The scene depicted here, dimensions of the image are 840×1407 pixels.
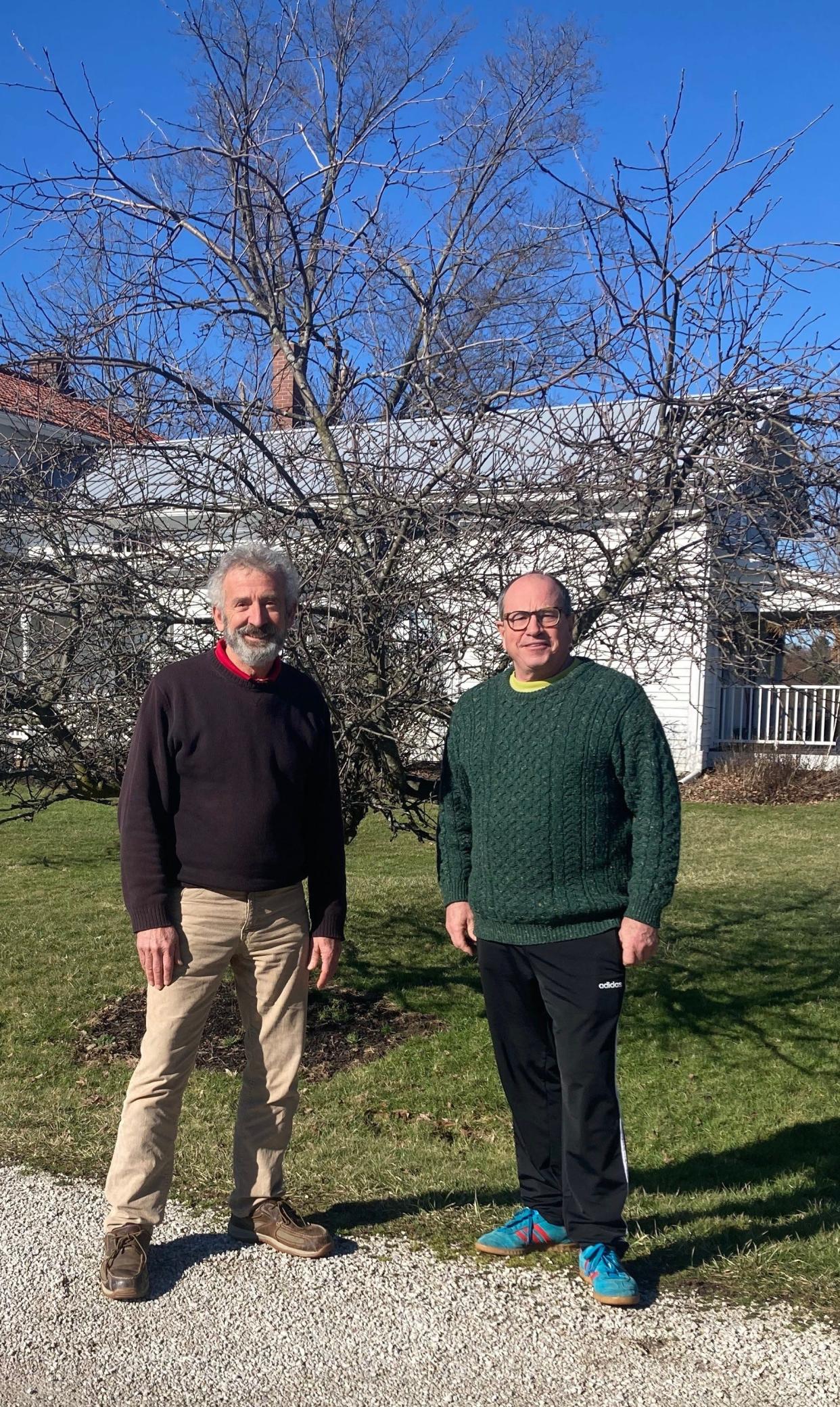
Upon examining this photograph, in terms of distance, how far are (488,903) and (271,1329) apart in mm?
1215

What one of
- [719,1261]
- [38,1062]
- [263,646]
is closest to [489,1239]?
[719,1261]

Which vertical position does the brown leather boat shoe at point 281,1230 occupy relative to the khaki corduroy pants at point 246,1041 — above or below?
below

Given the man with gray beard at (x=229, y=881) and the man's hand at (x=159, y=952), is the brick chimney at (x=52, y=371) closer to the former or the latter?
the man with gray beard at (x=229, y=881)

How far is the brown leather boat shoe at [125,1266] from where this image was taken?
3.17m

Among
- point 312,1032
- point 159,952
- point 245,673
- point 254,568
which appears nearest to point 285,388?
point 254,568

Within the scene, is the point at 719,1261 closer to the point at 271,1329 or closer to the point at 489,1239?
the point at 489,1239

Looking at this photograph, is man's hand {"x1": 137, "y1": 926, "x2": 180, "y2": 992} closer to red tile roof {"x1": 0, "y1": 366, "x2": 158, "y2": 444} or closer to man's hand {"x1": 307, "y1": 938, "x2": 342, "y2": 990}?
man's hand {"x1": 307, "y1": 938, "x2": 342, "y2": 990}

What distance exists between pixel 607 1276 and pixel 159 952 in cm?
146

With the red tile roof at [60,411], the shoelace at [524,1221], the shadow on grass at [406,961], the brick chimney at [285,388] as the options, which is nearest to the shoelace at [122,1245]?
the shoelace at [524,1221]

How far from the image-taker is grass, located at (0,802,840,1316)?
12.5 ft

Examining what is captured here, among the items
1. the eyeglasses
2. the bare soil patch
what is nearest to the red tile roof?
the eyeglasses

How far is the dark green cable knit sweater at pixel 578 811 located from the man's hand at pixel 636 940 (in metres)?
0.02

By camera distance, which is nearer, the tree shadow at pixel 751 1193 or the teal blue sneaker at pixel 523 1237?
the teal blue sneaker at pixel 523 1237

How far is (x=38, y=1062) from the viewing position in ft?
19.4
